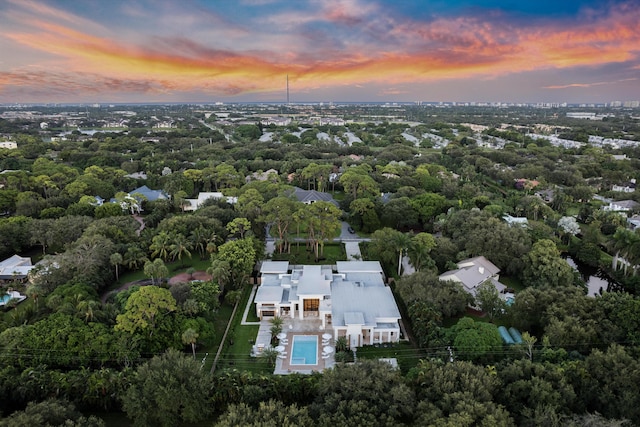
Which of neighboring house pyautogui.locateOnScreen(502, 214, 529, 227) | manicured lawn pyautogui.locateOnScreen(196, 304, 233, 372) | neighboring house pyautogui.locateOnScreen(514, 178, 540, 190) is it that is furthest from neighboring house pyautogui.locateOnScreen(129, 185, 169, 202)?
neighboring house pyautogui.locateOnScreen(514, 178, 540, 190)

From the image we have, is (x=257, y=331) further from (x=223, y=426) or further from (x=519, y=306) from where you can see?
(x=519, y=306)

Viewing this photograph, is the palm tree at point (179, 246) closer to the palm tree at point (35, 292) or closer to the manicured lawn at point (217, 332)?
the manicured lawn at point (217, 332)

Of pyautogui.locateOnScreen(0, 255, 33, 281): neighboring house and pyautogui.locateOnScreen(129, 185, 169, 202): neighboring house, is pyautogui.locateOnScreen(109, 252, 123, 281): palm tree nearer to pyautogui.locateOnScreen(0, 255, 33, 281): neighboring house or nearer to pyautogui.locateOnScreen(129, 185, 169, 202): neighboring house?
pyautogui.locateOnScreen(0, 255, 33, 281): neighboring house

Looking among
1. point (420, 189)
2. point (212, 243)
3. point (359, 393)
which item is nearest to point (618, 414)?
point (359, 393)

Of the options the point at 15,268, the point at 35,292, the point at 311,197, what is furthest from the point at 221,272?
the point at 311,197

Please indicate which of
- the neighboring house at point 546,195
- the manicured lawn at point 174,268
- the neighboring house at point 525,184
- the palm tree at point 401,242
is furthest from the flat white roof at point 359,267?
the neighboring house at point 525,184

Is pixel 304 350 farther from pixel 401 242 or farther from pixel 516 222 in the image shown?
pixel 516 222

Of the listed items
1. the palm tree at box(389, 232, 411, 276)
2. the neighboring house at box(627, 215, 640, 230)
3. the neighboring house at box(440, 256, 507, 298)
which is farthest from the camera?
the neighboring house at box(627, 215, 640, 230)
